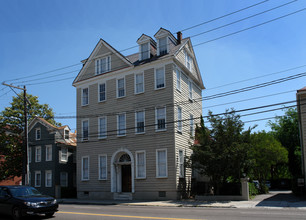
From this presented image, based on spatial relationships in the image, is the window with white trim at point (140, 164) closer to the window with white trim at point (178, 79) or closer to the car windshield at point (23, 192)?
the window with white trim at point (178, 79)

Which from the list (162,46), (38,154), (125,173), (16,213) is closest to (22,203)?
(16,213)

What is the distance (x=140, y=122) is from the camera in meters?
26.6

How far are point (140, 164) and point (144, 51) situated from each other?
9962 millimetres

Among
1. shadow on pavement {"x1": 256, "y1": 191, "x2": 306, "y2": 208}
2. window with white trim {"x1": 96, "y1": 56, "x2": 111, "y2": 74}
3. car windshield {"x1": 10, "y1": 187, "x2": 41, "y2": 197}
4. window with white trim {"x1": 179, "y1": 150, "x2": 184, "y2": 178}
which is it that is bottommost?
shadow on pavement {"x1": 256, "y1": 191, "x2": 306, "y2": 208}

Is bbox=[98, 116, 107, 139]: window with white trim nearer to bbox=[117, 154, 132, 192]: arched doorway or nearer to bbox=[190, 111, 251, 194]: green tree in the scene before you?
bbox=[117, 154, 132, 192]: arched doorway

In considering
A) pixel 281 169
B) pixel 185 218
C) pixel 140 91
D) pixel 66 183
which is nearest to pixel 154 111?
pixel 140 91

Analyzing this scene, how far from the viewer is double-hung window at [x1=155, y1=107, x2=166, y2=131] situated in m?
25.3

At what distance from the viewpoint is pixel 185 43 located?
2869cm

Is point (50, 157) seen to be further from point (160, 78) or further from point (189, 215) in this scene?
point (189, 215)

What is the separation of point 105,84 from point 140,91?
410 cm

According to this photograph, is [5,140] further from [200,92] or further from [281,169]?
[281,169]

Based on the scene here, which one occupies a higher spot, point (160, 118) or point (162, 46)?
point (162, 46)

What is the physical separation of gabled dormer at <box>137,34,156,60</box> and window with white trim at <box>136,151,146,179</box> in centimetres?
851

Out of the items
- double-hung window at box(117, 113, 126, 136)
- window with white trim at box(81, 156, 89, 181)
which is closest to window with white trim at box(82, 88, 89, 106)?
double-hung window at box(117, 113, 126, 136)
